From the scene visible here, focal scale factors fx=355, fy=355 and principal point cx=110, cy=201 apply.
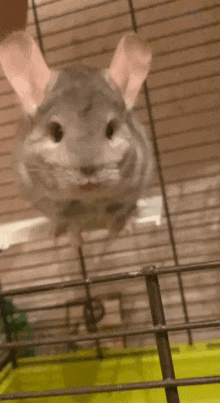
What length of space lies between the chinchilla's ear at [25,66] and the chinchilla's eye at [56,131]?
2.2 inches

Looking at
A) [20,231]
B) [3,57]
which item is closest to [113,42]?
[3,57]

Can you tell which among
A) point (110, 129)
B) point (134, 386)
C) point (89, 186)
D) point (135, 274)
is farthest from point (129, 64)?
point (134, 386)

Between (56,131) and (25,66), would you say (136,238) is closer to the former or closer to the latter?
(56,131)

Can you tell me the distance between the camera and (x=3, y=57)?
640 millimetres

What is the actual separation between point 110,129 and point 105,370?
456 millimetres

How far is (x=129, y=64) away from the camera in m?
0.65

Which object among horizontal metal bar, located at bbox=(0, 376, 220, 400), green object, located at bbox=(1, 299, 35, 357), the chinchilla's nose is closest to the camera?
horizontal metal bar, located at bbox=(0, 376, 220, 400)

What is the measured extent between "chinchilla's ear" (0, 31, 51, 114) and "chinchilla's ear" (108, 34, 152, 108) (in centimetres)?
13

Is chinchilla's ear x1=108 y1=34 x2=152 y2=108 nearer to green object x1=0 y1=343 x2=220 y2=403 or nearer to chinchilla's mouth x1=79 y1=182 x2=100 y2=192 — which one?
chinchilla's mouth x1=79 y1=182 x2=100 y2=192

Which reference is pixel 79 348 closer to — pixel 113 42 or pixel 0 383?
pixel 0 383

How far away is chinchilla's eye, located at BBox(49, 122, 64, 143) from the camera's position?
62 centimetres

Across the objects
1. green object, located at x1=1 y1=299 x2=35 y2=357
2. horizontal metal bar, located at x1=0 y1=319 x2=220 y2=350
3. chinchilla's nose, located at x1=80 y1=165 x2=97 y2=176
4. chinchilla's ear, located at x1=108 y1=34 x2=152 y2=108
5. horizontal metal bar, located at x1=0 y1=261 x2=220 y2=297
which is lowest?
green object, located at x1=1 y1=299 x2=35 y2=357

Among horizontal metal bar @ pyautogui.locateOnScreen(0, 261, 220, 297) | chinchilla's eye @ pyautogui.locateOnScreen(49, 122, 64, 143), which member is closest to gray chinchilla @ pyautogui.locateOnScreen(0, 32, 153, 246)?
chinchilla's eye @ pyautogui.locateOnScreen(49, 122, 64, 143)

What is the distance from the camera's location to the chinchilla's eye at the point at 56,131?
0.62 m
